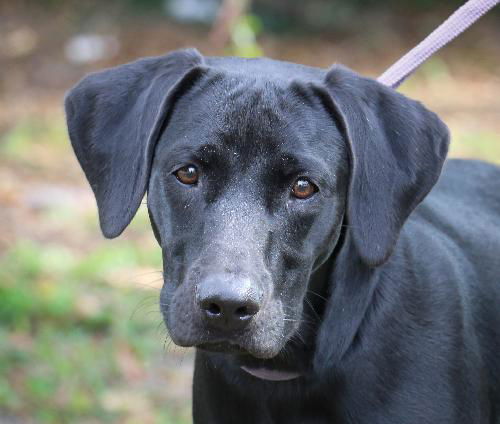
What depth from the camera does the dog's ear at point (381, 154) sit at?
114 inches

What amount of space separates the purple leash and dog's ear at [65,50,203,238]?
74 centimetres

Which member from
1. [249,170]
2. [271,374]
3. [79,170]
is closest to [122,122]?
[249,170]

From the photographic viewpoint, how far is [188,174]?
2840 mm

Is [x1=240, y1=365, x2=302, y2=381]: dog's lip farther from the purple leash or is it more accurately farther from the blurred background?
the purple leash

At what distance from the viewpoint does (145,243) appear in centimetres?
663

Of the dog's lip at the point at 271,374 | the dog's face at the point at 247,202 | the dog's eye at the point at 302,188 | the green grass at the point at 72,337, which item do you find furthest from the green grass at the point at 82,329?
the dog's eye at the point at 302,188

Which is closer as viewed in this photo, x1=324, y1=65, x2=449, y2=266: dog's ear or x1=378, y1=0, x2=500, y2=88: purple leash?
x1=324, y1=65, x2=449, y2=266: dog's ear

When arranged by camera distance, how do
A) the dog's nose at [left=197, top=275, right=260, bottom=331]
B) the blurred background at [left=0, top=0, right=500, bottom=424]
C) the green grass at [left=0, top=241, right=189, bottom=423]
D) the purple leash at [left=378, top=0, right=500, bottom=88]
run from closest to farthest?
the dog's nose at [left=197, top=275, right=260, bottom=331]
the purple leash at [left=378, top=0, right=500, bottom=88]
the green grass at [left=0, top=241, right=189, bottom=423]
the blurred background at [left=0, top=0, right=500, bottom=424]

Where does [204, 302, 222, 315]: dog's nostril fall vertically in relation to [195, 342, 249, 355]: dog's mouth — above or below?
above

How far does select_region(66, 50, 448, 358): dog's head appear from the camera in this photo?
2.71 metres

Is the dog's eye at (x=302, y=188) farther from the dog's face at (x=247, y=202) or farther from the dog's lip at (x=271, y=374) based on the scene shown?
the dog's lip at (x=271, y=374)

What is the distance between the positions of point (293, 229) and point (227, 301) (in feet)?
1.27

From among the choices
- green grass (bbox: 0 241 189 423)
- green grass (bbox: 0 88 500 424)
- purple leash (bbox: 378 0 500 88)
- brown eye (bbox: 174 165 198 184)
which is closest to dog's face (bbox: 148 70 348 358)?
brown eye (bbox: 174 165 198 184)

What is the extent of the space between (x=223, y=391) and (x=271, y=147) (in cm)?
87
